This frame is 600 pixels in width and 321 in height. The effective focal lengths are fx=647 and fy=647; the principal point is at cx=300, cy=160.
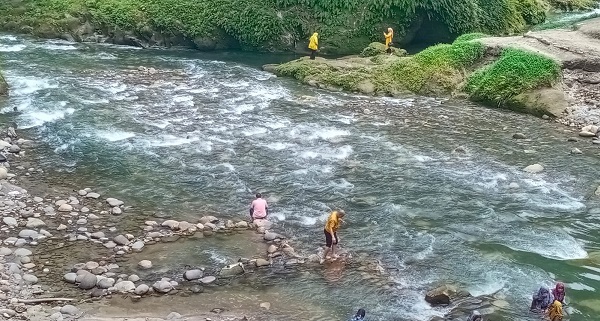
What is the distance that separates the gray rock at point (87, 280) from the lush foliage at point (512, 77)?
17.4 metres

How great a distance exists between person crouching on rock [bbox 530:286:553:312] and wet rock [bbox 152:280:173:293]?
6.55 m

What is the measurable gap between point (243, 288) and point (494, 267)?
5.08 metres

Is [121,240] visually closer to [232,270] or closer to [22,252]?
[22,252]

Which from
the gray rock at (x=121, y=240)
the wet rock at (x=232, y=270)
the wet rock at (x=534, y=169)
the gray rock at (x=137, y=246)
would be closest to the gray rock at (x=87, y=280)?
the gray rock at (x=137, y=246)

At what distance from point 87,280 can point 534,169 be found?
12320 millimetres

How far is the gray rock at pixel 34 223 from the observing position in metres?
13.8

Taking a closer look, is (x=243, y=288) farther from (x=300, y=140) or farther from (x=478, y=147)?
(x=478, y=147)

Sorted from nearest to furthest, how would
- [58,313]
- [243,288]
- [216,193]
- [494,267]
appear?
[58,313], [243,288], [494,267], [216,193]

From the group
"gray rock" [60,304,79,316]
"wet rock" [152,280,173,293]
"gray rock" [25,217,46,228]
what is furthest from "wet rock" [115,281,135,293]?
"gray rock" [25,217,46,228]

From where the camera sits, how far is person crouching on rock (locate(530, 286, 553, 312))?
11305 mm

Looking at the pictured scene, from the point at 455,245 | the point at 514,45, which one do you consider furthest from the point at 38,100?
the point at 514,45

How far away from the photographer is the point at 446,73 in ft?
87.5

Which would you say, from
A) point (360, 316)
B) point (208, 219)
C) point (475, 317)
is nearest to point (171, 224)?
point (208, 219)

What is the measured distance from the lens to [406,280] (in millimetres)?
12477
